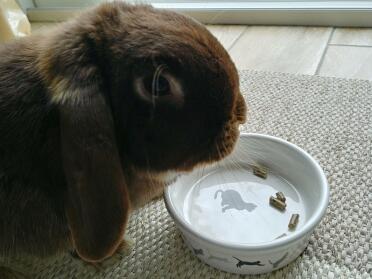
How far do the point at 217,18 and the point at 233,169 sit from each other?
1.08 metres

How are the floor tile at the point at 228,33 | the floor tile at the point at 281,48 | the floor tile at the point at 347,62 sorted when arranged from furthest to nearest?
the floor tile at the point at 228,33 < the floor tile at the point at 281,48 < the floor tile at the point at 347,62

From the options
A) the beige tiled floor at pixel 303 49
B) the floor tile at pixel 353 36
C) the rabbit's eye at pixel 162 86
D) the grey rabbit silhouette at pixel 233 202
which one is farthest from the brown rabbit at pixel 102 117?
the floor tile at pixel 353 36

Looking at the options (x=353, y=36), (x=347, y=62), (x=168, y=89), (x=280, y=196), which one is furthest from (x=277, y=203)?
(x=353, y=36)

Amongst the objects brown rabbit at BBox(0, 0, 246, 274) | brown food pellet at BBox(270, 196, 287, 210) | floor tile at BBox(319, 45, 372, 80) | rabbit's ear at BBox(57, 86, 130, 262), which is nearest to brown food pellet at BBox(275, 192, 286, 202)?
brown food pellet at BBox(270, 196, 287, 210)

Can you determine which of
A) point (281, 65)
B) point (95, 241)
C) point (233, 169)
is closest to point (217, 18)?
point (281, 65)

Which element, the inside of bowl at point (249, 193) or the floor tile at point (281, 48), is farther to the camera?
the floor tile at point (281, 48)

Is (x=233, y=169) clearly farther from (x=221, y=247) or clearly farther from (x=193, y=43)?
(x=193, y=43)

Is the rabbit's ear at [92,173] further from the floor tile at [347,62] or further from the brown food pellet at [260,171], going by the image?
the floor tile at [347,62]

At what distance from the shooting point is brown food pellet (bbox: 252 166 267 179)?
105 cm

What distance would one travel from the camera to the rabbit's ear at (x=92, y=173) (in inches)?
25.6

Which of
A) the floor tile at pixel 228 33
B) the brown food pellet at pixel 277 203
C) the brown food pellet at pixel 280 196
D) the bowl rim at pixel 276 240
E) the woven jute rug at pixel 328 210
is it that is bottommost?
the floor tile at pixel 228 33

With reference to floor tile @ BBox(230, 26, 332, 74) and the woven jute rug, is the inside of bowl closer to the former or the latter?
the woven jute rug

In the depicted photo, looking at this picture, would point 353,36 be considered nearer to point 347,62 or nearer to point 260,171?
point 347,62

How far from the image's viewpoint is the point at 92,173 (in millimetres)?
662
